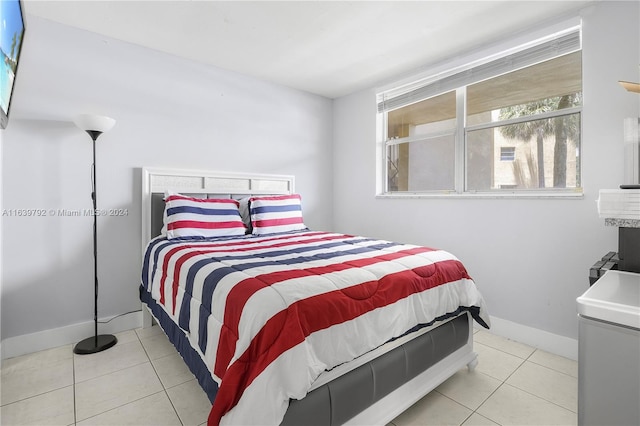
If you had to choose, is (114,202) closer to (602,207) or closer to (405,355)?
(405,355)

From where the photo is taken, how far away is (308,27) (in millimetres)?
2496

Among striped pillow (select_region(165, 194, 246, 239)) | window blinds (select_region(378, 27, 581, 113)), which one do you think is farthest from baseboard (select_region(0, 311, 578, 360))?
window blinds (select_region(378, 27, 581, 113))

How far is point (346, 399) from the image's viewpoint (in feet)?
4.36

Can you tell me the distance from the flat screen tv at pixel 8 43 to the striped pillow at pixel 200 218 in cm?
113

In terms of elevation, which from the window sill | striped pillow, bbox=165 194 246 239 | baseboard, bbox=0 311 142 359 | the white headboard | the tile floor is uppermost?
the white headboard

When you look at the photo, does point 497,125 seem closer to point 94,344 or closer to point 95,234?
point 95,234

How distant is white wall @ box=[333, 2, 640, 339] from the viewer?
6.86 feet

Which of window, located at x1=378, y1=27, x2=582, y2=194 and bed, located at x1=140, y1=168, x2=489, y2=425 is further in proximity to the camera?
window, located at x1=378, y1=27, x2=582, y2=194

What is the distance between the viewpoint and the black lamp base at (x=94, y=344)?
2301mm

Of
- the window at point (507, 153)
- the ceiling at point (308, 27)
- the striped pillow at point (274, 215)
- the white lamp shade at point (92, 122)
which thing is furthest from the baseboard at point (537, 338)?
the white lamp shade at point (92, 122)

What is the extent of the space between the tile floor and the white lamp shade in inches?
65.3

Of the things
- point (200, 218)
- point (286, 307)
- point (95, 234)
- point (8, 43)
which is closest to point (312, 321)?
point (286, 307)

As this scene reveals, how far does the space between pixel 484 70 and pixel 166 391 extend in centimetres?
345

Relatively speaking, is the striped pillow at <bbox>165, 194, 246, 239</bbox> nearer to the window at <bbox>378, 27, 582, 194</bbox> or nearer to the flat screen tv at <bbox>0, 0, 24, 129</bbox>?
the flat screen tv at <bbox>0, 0, 24, 129</bbox>
